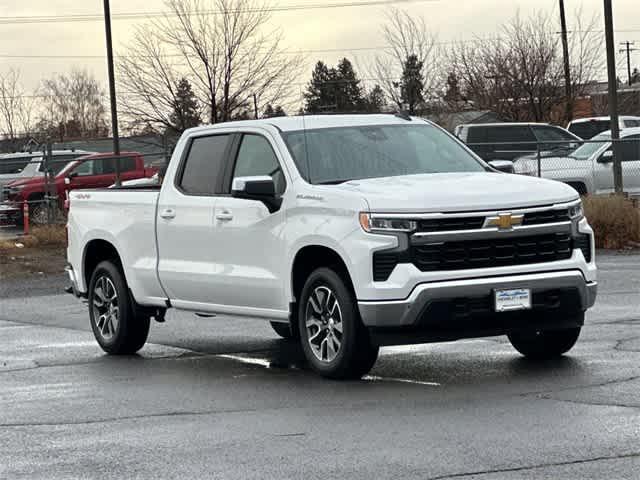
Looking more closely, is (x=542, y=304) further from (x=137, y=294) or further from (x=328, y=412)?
(x=137, y=294)

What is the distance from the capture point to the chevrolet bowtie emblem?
1008 centimetres

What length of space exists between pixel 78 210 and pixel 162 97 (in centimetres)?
3283

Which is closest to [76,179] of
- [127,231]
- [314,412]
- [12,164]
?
[12,164]

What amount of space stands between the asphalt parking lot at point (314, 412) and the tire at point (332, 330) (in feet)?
0.50

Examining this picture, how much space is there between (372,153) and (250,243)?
1.13 meters

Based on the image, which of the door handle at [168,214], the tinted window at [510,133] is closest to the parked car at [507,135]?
the tinted window at [510,133]

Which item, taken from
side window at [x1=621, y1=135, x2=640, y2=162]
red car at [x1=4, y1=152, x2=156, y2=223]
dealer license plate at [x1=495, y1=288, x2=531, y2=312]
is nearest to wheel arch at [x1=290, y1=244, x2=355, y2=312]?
dealer license plate at [x1=495, y1=288, x2=531, y2=312]

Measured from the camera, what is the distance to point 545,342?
11188mm

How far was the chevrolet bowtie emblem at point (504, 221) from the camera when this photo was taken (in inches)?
397

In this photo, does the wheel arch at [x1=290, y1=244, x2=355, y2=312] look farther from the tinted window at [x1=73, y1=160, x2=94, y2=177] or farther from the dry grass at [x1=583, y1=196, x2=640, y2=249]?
the tinted window at [x1=73, y1=160, x2=94, y2=177]

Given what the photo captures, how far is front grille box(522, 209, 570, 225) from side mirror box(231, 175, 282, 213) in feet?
6.05

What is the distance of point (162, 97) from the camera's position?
4622cm

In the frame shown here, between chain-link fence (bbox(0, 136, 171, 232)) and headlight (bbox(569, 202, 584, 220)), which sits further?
chain-link fence (bbox(0, 136, 171, 232))

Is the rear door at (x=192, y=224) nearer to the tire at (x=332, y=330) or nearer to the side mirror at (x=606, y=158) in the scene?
the tire at (x=332, y=330)
